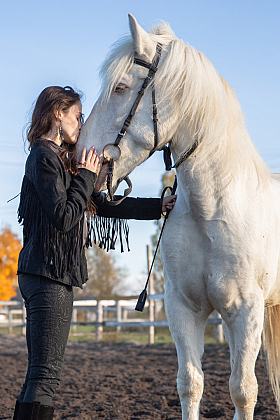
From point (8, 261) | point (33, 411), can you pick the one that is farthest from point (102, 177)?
point (8, 261)

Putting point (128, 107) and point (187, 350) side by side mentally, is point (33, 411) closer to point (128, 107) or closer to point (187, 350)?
point (187, 350)

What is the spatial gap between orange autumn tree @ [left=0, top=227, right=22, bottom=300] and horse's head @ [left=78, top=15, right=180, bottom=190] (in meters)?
25.5

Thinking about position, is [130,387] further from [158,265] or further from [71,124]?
[158,265]

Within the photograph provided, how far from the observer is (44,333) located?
6.24 feet

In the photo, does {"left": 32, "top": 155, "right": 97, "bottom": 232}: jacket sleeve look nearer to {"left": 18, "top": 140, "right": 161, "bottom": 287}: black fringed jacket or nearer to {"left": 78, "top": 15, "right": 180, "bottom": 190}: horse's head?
{"left": 18, "top": 140, "right": 161, "bottom": 287}: black fringed jacket

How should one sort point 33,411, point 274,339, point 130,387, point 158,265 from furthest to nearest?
point 158,265, point 130,387, point 274,339, point 33,411

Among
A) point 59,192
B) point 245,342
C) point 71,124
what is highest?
point 71,124

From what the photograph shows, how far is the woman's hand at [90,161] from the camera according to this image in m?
2.00

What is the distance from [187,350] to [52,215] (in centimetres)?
97

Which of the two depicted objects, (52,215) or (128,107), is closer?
(52,215)

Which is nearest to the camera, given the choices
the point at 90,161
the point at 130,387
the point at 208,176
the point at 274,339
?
the point at 90,161

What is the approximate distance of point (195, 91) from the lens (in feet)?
6.83

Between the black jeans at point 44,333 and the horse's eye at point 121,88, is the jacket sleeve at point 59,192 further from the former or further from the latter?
the horse's eye at point 121,88

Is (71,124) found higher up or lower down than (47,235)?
higher up
